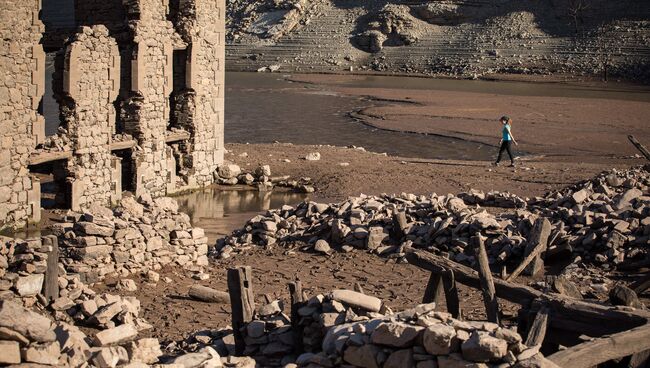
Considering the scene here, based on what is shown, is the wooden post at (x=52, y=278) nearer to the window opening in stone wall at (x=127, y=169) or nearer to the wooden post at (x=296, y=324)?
the wooden post at (x=296, y=324)

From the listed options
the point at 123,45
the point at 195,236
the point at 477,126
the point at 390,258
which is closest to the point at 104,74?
the point at 123,45

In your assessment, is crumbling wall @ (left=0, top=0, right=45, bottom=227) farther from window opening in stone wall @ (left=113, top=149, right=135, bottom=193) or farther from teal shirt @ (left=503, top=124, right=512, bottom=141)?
teal shirt @ (left=503, top=124, right=512, bottom=141)

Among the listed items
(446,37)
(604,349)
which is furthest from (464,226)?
(446,37)

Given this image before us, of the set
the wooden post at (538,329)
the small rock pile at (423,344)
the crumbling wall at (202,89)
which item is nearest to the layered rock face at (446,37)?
the crumbling wall at (202,89)

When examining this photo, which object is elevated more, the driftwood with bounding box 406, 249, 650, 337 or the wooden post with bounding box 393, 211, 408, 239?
the driftwood with bounding box 406, 249, 650, 337

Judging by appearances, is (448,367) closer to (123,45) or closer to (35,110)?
(35,110)

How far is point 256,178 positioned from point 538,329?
15.1 m

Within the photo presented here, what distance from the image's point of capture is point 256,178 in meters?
23.1

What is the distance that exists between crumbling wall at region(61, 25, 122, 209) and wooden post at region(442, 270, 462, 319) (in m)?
10.1

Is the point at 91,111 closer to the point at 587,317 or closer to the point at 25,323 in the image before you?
→ the point at 25,323

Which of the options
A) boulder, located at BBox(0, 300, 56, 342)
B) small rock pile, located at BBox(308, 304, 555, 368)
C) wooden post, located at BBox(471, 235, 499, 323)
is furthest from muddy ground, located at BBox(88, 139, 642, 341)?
boulder, located at BBox(0, 300, 56, 342)

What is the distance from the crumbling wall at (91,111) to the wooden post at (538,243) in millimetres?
9119

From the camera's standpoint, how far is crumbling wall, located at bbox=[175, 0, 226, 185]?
2181cm

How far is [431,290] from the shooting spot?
10359 mm
